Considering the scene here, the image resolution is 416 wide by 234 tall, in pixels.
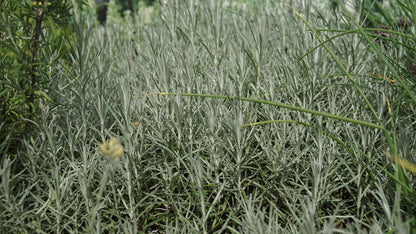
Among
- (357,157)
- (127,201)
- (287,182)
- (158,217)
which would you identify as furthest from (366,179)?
(127,201)

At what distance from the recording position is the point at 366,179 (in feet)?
4.93

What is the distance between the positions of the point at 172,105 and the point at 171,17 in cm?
106

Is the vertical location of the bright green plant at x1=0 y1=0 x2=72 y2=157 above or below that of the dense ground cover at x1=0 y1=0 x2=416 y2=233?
above

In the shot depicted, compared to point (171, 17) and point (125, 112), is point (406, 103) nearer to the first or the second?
point (125, 112)

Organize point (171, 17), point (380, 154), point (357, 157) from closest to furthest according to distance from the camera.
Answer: point (357, 157) → point (380, 154) → point (171, 17)

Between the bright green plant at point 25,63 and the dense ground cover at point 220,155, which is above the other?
the bright green plant at point 25,63

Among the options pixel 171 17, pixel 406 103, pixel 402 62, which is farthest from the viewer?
pixel 171 17

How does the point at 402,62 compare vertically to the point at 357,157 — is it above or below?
above

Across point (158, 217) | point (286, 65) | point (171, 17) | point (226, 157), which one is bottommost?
point (158, 217)

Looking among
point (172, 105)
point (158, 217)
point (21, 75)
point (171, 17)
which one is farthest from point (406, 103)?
point (21, 75)

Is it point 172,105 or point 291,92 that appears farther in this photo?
point 291,92

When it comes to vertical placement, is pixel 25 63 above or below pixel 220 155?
above

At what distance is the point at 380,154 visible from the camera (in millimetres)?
1634

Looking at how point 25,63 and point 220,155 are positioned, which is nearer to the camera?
point 25,63
